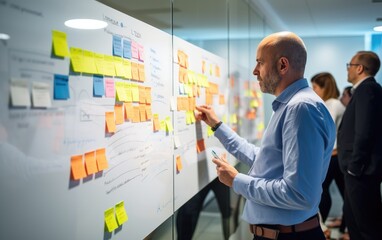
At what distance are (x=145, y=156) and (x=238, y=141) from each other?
0.68m

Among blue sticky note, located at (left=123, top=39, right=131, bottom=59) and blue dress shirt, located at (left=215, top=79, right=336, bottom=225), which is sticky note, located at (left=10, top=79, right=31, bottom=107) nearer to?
blue sticky note, located at (left=123, top=39, right=131, bottom=59)

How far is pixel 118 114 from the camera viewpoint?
4.29 ft

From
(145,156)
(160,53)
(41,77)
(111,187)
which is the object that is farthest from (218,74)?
(41,77)

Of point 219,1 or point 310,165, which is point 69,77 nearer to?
point 310,165

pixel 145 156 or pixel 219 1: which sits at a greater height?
pixel 219 1

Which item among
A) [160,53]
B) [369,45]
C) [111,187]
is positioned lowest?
[111,187]

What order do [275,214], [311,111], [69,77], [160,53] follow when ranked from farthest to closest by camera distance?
[160,53]
[275,214]
[311,111]
[69,77]

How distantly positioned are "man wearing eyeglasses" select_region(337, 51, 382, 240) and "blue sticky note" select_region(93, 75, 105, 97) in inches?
84.7

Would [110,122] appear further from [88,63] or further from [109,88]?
[88,63]

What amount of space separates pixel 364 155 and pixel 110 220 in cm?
210

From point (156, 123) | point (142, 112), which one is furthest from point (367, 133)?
point (142, 112)

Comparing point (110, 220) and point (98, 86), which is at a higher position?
point (98, 86)

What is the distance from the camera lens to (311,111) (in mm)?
1396

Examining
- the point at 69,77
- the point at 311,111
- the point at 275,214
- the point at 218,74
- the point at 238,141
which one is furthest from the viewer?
the point at 218,74
